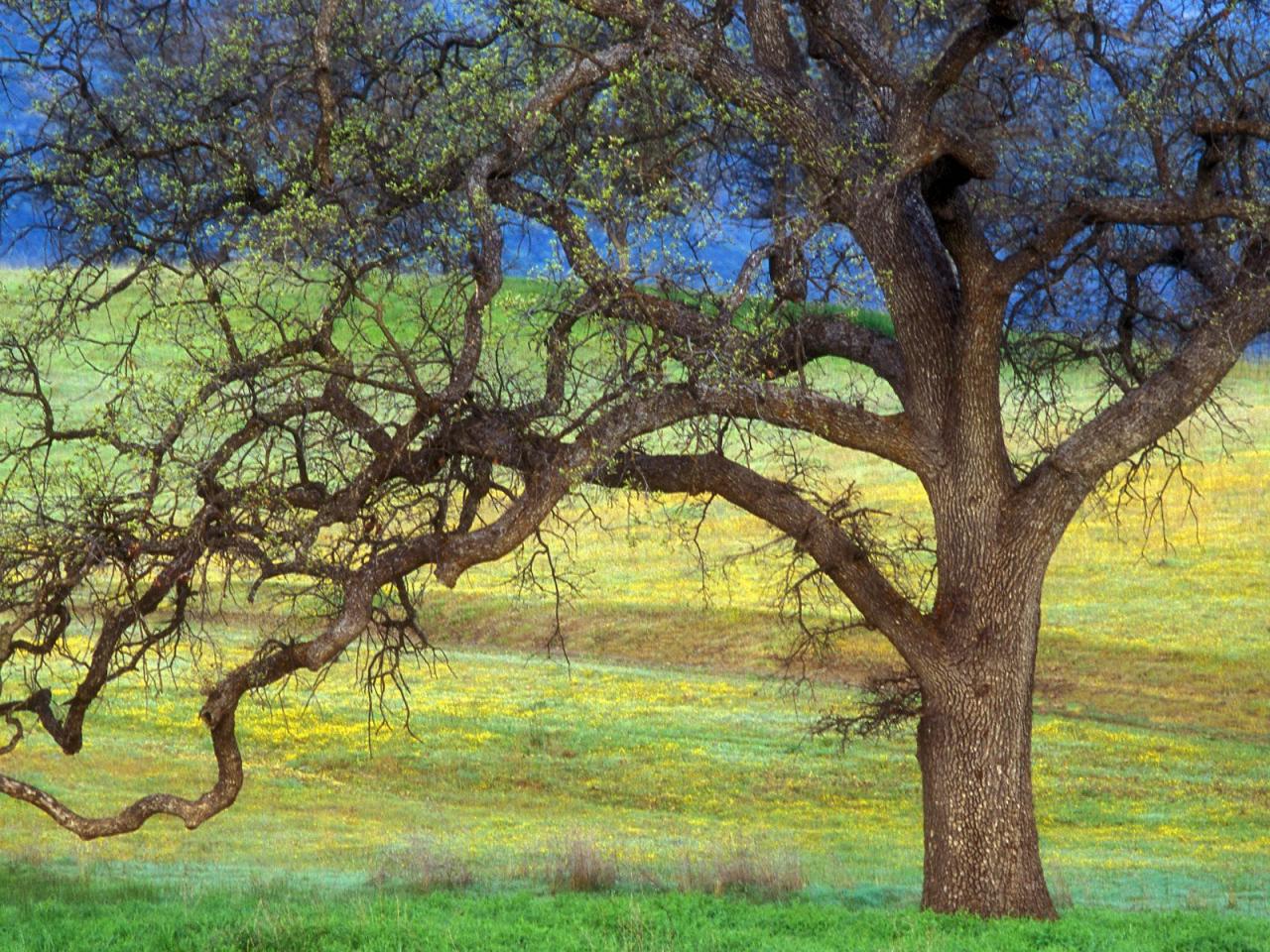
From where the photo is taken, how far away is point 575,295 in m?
13.0

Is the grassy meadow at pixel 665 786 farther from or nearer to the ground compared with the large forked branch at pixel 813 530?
nearer to the ground

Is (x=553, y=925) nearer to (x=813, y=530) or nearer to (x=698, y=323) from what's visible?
(x=813, y=530)

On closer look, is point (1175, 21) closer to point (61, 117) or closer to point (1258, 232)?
point (1258, 232)

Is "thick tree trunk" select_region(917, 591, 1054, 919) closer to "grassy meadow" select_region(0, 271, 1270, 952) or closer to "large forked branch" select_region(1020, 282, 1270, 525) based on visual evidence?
"grassy meadow" select_region(0, 271, 1270, 952)

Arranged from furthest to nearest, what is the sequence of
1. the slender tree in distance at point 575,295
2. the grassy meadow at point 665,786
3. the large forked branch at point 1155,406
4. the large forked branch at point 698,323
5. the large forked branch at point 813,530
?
1. the large forked branch at point 813,530
2. the large forked branch at point 1155,406
3. the grassy meadow at point 665,786
4. the slender tree in distance at point 575,295
5. the large forked branch at point 698,323

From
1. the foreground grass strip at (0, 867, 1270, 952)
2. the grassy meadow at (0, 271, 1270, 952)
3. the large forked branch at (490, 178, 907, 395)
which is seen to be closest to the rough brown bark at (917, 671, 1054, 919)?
the foreground grass strip at (0, 867, 1270, 952)

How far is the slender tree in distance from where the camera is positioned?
12.4 metres

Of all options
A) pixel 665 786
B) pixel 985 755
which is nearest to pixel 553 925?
pixel 985 755

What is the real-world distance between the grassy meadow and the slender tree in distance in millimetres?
1544

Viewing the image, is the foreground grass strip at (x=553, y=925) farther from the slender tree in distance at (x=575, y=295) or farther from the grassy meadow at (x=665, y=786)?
the slender tree in distance at (x=575, y=295)

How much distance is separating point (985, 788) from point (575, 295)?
581 centimetres

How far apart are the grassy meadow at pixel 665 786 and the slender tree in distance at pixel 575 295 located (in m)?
1.54

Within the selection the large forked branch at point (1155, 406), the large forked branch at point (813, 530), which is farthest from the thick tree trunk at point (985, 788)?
the large forked branch at point (1155, 406)

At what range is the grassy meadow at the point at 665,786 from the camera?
13836mm
